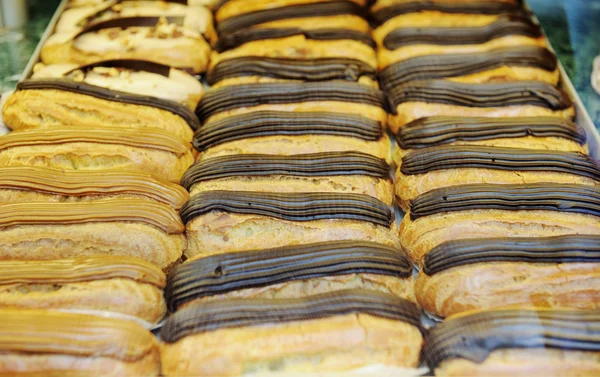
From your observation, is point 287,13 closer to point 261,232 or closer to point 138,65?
point 138,65

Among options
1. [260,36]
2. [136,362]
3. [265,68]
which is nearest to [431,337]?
[136,362]

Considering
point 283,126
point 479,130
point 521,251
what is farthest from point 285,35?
point 521,251

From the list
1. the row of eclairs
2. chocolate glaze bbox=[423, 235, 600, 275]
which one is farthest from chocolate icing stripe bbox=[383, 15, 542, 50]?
chocolate glaze bbox=[423, 235, 600, 275]

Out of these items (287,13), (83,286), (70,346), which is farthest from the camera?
(287,13)

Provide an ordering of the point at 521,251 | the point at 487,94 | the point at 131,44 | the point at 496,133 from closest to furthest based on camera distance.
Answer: the point at 521,251, the point at 496,133, the point at 487,94, the point at 131,44

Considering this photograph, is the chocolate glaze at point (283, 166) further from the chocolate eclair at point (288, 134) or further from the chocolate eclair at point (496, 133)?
the chocolate eclair at point (496, 133)

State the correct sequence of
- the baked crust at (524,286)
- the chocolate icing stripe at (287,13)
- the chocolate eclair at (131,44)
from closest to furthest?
1. the baked crust at (524,286)
2. the chocolate eclair at (131,44)
3. the chocolate icing stripe at (287,13)

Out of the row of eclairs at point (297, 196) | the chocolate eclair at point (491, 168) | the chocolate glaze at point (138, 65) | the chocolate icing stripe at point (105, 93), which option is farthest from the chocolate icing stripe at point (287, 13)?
the chocolate eclair at point (491, 168)
